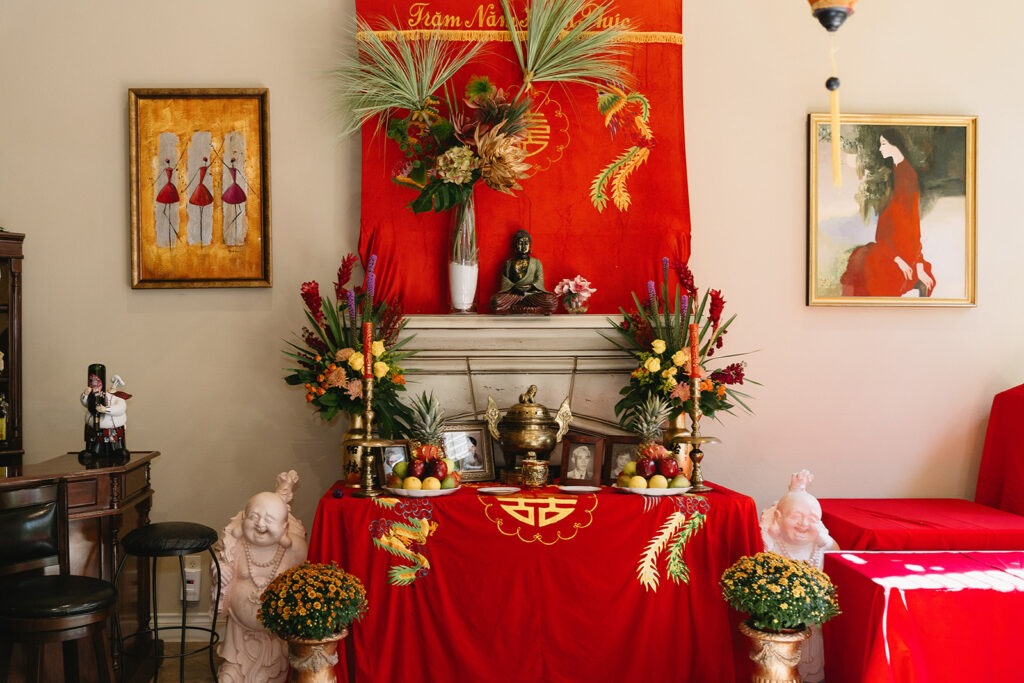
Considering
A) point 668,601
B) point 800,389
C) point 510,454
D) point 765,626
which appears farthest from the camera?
point 800,389

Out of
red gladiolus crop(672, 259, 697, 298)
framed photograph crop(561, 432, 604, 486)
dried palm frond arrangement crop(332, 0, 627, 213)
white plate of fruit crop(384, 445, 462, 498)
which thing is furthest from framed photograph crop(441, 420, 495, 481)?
red gladiolus crop(672, 259, 697, 298)

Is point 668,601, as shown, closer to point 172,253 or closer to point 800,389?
point 800,389

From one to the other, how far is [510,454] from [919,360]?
2.35 m

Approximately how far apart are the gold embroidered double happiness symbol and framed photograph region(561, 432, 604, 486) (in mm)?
286

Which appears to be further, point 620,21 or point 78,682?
point 620,21

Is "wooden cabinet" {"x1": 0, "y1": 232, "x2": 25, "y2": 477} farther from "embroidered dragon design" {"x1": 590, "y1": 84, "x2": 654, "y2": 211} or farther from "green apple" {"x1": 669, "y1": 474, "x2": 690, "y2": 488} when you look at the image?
"green apple" {"x1": 669, "y1": 474, "x2": 690, "y2": 488}

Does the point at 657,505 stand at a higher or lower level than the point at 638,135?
lower

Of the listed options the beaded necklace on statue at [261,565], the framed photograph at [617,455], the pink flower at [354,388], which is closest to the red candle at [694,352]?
the framed photograph at [617,455]

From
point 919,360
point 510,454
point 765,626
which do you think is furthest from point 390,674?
point 919,360

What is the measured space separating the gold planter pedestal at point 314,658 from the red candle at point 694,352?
1854mm

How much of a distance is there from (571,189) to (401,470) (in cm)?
172

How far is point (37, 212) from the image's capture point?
4.51m

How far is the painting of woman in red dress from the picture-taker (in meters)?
4.63

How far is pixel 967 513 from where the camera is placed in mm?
4246
